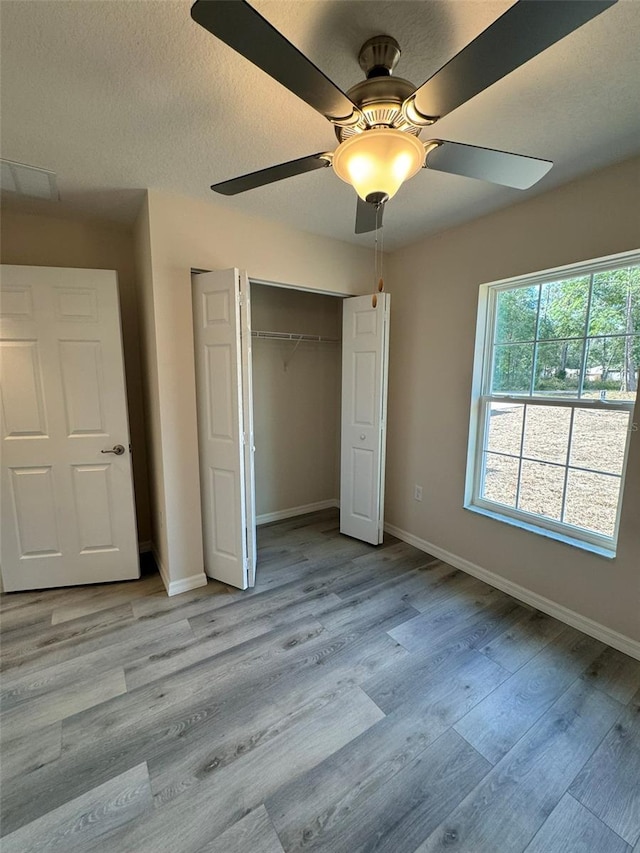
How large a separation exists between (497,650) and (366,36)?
271 centimetres

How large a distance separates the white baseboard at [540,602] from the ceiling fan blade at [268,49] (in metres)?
2.68

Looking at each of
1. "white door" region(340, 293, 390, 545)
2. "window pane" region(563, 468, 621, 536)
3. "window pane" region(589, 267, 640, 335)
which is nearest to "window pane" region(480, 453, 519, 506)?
"window pane" region(563, 468, 621, 536)

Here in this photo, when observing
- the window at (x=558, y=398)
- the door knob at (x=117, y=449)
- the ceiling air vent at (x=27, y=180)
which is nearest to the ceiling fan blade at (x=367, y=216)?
the window at (x=558, y=398)

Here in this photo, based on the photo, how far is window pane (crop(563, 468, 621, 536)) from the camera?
1990 mm

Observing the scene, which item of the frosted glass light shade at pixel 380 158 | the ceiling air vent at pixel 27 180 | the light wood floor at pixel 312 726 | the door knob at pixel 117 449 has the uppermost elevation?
the ceiling air vent at pixel 27 180

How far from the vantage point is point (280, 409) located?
3598mm

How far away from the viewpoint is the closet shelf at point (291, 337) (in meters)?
3.27

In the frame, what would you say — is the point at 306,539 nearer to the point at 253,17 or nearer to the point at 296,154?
the point at 296,154

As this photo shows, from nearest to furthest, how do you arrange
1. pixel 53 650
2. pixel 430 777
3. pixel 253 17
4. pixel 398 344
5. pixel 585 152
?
1. pixel 253 17
2. pixel 430 777
3. pixel 585 152
4. pixel 53 650
5. pixel 398 344

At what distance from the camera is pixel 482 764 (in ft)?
4.43

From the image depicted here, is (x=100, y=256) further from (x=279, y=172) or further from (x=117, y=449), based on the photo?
(x=279, y=172)

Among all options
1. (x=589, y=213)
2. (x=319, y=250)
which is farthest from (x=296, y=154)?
(x=589, y=213)

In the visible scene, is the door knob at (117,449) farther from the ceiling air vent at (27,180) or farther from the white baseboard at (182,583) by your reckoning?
the ceiling air vent at (27,180)

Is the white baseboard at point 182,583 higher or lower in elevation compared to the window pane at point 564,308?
lower
